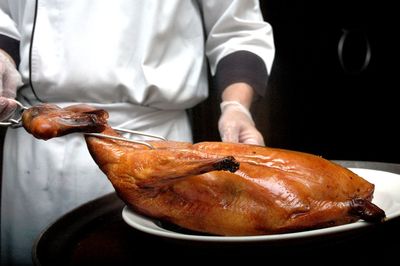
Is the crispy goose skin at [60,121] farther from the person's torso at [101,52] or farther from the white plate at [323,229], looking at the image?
the person's torso at [101,52]

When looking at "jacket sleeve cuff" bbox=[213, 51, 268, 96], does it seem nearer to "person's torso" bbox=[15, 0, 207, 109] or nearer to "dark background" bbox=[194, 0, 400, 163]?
"person's torso" bbox=[15, 0, 207, 109]

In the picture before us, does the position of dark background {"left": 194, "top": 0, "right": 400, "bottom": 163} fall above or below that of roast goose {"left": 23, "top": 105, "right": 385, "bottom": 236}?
below

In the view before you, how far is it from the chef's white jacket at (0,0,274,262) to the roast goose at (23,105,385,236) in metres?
0.45

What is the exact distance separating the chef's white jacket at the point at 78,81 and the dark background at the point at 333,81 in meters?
1.50

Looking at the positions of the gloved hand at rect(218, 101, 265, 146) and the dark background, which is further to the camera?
the dark background

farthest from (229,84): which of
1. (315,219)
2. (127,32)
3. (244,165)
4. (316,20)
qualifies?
(316,20)

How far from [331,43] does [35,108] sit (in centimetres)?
234

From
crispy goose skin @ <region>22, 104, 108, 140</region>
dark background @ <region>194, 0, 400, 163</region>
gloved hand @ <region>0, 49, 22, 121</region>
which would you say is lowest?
dark background @ <region>194, 0, 400, 163</region>

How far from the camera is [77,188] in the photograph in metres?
1.41

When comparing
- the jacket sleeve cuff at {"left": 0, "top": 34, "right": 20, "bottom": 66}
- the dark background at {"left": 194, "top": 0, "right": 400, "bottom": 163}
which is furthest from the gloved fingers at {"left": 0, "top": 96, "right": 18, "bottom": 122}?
the dark background at {"left": 194, "top": 0, "right": 400, "bottom": 163}

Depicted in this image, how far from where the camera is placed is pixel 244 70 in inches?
64.3

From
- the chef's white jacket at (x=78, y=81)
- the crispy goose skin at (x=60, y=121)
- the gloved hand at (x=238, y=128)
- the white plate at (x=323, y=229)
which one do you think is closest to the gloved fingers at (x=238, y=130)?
the gloved hand at (x=238, y=128)

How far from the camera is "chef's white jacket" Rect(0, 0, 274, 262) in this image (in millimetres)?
1386

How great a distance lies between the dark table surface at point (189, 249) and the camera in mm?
741
